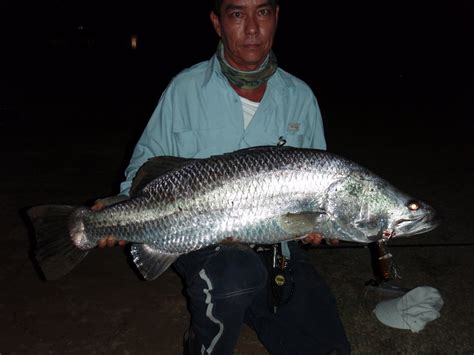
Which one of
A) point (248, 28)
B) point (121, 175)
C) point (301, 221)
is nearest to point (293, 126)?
Answer: point (248, 28)

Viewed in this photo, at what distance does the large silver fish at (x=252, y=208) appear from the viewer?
2.55 meters

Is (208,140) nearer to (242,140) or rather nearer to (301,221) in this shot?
(242,140)

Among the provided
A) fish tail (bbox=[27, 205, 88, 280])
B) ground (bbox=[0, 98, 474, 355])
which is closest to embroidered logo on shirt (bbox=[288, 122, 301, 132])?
ground (bbox=[0, 98, 474, 355])

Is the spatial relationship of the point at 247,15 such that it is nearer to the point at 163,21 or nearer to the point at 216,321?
the point at 216,321

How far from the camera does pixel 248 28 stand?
2930 millimetres

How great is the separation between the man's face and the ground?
75.4 inches

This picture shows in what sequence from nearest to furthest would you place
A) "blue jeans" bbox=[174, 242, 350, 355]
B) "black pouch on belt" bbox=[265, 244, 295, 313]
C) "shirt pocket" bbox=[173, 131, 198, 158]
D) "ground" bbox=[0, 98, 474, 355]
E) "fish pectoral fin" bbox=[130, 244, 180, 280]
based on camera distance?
"blue jeans" bbox=[174, 242, 350, 355]
"fish pectoral fin" bbox=[130, 244, 180, 280]
"black pouch on belt" bbox=[265, 244, 295, 313]
"ground" bbox=[0, 98, 474, 355]
"shirt pocket" bbox=[173, 131, 198, 158]

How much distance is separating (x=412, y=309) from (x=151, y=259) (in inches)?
72.0

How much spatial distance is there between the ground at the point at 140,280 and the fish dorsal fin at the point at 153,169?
1.06 meters

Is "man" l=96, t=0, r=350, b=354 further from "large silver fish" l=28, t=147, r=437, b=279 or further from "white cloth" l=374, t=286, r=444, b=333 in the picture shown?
"white cloth" l=374, t=286, r=444, b=333

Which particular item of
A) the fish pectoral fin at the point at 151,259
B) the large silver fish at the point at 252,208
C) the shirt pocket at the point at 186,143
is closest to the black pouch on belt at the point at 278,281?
the large silver fish at the point at 252,208

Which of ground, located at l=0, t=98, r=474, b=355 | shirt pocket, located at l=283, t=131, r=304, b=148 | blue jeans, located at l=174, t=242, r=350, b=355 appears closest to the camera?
blue jeans, located at l=174, t=242, r=350, b=355

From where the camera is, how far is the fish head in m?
2.60

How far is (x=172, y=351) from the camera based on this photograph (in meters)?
2.91
